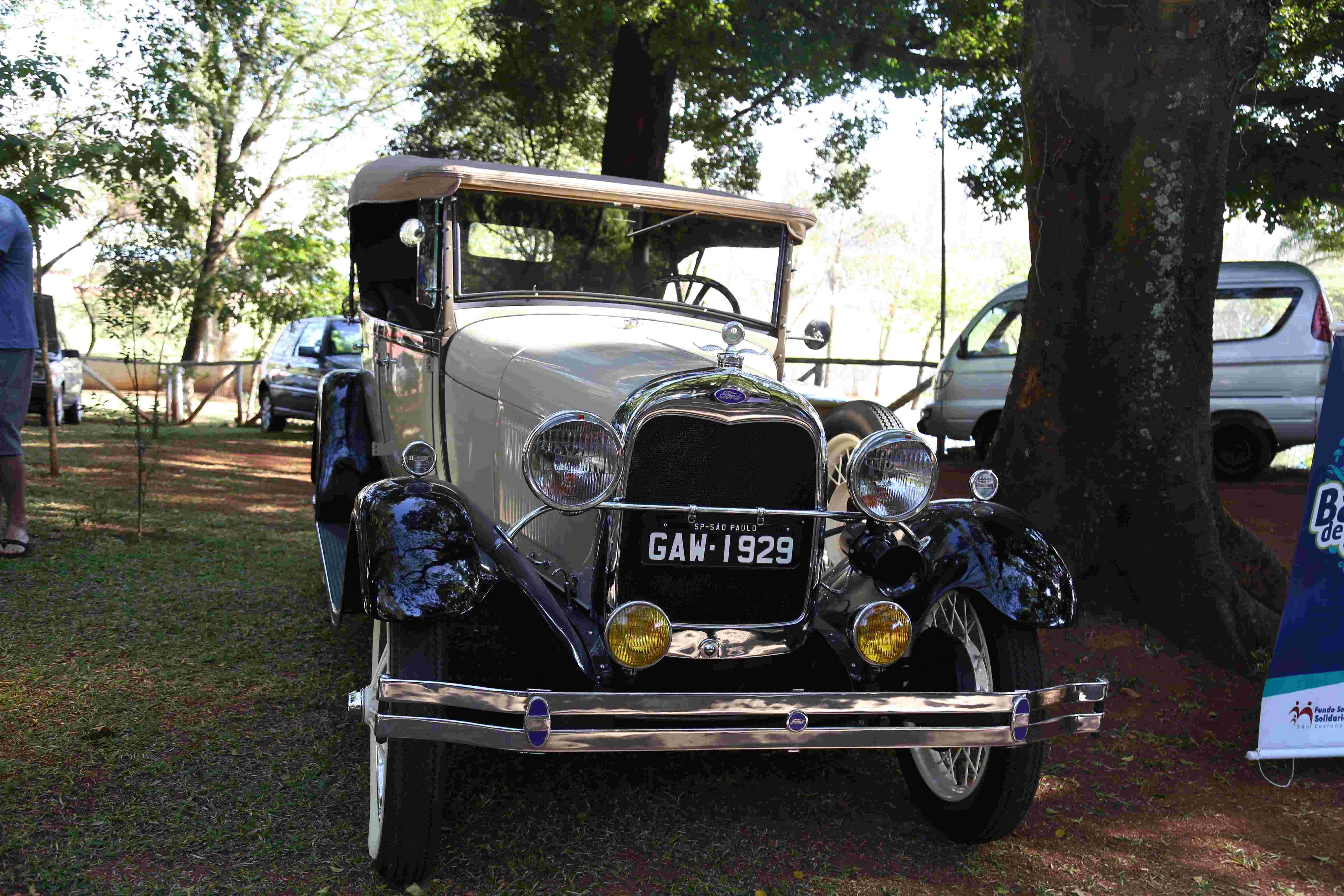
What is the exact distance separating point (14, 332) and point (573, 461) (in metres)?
3.85

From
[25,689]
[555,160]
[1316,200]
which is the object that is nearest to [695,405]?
[25,689]

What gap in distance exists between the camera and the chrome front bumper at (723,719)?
8.36 ft

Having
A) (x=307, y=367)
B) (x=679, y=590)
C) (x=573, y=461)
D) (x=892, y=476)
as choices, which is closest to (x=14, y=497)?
(x=573, y=461)

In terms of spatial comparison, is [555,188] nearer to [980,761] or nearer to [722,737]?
[722,737]

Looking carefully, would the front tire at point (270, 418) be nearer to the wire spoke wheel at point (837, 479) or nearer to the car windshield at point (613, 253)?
the car windshield at point (613, 253)

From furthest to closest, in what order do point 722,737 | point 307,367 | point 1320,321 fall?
point 307,367 < point 1320,321 < point 722,737

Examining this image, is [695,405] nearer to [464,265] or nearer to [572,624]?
[572,624]

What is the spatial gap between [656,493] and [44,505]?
6.20 m

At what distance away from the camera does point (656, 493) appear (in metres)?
3.02

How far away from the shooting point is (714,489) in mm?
3049

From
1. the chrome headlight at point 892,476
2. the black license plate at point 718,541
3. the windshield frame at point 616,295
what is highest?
the windshield frame at point 616,295

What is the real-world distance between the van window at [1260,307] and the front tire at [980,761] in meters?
8.26

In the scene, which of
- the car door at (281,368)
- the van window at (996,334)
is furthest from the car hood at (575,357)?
the car door at (281,368)

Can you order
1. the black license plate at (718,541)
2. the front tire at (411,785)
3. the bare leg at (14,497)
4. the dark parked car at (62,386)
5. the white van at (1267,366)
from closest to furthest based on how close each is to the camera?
the front tire at (411,785)
the black license plate at (718,541)
the bare leg at (14,497)
the white van at (1267,366)
the dark parked car at (62,386)
